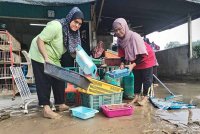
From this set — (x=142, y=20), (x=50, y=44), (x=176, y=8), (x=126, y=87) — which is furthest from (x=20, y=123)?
(x=142, y=20)

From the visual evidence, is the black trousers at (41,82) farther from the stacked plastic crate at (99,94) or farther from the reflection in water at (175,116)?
the reflection in water at (175,116)

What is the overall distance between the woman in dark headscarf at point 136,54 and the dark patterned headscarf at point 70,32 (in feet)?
3.05

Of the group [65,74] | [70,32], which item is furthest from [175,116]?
[70,32]

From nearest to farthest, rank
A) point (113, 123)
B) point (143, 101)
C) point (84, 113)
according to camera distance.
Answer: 1. point (113, 123)
2. point (84, 113)
3. point (143, 101)

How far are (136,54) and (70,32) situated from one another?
1336 millimetres

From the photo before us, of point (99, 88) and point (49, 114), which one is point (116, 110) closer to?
point (99, 88)

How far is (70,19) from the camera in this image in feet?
13.7

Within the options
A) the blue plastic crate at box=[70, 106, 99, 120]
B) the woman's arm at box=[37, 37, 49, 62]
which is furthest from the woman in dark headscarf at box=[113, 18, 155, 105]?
the woman's arm at box=[37, 37, 49, 62]

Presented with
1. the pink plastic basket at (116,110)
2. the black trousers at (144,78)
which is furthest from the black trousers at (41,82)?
the black trousers at (144,78)

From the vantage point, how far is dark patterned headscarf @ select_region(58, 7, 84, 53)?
410 cm

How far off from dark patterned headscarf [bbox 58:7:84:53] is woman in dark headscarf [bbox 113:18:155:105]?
929 millimetres

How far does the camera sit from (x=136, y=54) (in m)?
4.88

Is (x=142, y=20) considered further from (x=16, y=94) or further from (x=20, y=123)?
(x=20, y=123)

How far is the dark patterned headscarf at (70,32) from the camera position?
4102mm
